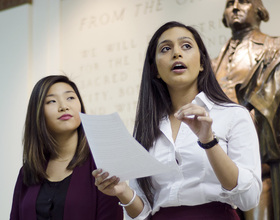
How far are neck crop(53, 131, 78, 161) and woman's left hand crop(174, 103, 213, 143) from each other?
1.14 meters

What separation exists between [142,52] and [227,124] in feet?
13.6

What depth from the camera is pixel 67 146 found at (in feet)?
9.46

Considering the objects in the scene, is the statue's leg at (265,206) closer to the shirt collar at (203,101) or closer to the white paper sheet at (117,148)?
the shirt collar at (203,101)

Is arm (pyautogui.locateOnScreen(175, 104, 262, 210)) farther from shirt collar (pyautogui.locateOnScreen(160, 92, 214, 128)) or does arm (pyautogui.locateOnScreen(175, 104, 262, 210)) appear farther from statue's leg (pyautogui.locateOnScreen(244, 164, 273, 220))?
statue's leg (pyautogui.locateOnScreen(244, 164, 273, 220))

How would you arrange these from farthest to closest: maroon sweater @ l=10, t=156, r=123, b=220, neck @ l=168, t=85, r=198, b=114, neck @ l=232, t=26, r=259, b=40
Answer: neck @ l=232, t=26, r=259, b=40, maroon sweater @ l=10, t=156, r=123, b=220, neck @ l=168, t=85, r=198, b=114

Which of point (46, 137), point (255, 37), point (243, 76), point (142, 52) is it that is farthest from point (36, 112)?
point (142, 52)

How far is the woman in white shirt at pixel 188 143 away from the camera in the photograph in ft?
6.21

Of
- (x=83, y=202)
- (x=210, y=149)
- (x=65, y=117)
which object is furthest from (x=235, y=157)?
(x=65, y=117)

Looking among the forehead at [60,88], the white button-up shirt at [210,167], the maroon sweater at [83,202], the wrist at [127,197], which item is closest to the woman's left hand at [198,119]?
the white button-up shirt at [210,167]

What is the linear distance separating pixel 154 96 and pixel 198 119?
1.68ft

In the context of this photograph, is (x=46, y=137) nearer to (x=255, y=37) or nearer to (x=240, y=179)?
(x=240, y=179)

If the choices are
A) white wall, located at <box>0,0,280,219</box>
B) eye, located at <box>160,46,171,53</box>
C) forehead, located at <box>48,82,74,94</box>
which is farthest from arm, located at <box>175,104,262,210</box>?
white wall, located at <box>0,0,280,219</box>

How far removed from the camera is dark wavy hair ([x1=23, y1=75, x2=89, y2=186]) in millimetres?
2797

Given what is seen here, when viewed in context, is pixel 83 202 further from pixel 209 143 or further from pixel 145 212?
pixel 209 143
